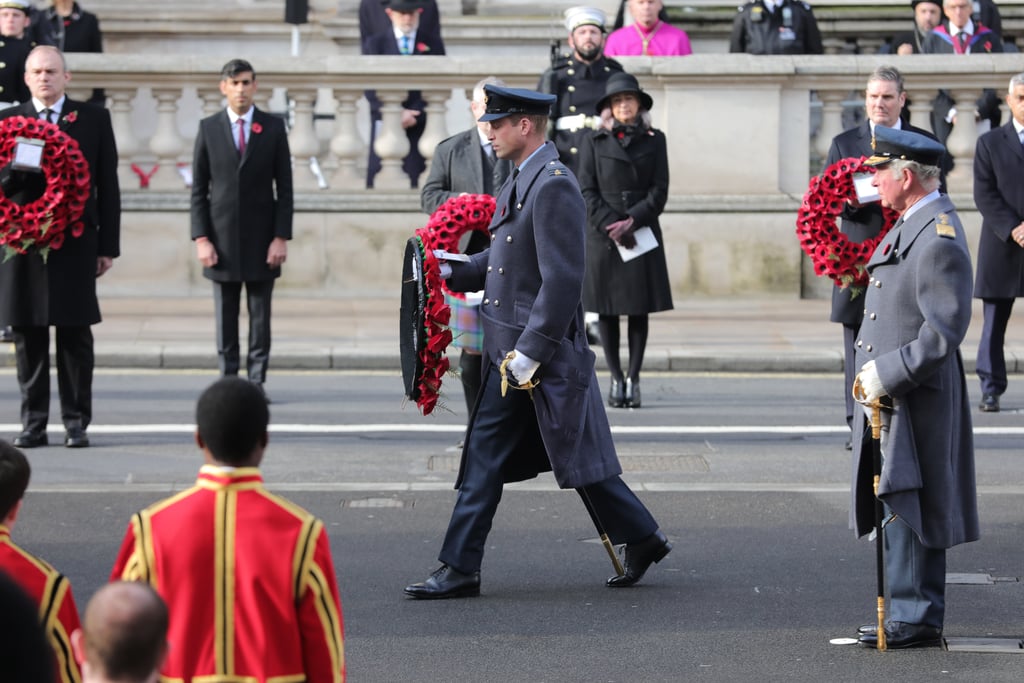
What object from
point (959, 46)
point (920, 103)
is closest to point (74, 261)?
point (920, 103)

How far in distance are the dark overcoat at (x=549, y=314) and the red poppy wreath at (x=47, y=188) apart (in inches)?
150

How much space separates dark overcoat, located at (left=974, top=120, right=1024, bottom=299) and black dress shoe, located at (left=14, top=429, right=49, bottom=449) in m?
6.05

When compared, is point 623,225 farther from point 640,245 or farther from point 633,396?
point 633,396

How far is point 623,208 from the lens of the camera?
493 inches

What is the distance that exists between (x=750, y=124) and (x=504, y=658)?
36.1ft

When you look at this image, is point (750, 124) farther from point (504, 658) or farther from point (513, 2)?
point (504, 658)

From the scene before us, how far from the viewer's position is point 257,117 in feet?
41.7

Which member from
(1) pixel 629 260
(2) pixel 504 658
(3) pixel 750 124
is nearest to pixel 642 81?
(3) pixel 750 124

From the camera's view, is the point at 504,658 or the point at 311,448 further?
the point at 311,448

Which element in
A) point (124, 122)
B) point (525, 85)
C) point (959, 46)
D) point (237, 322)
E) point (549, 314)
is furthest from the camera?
point (959, 46)

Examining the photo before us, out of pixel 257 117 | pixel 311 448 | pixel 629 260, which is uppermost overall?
pixel 257 117

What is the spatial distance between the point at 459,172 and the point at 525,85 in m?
6.34

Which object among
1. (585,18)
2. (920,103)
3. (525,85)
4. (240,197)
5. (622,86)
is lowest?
(240,197)

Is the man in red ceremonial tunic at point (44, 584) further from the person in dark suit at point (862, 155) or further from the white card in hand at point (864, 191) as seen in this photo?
the white card in hand at point (864, 191)
